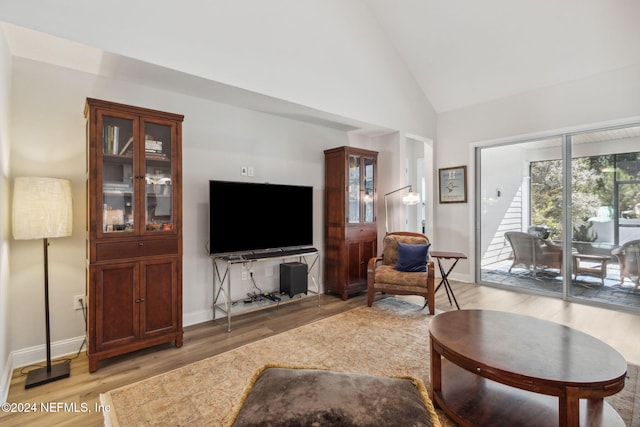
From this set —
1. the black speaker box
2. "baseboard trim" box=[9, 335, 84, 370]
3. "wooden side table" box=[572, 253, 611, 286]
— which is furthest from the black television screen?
"wooden side table" box=[572, 253, 611, 286]

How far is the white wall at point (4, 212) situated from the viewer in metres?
2.10

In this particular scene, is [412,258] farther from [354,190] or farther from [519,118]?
[519,118]

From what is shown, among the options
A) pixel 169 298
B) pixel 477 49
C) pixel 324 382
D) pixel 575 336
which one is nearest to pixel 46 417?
pixel 169 298

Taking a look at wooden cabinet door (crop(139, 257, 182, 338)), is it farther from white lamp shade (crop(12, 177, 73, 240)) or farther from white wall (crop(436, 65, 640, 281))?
white wall (crop(436, 65, 640, 281))

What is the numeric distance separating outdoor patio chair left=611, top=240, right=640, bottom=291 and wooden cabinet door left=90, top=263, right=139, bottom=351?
5418 millimetres

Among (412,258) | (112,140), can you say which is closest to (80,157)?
(112,140)

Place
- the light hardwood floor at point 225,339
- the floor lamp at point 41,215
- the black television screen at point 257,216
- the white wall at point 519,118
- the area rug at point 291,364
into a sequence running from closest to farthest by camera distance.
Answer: the area rug at point 291,364
the light hardwood floor at point 225,339
the floor lamp at point 41,215
the black television screen at point 257,216
the white wall at point 519,118

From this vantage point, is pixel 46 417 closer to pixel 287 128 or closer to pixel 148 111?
pixel 148 111

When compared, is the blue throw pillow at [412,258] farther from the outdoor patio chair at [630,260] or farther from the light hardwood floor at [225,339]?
the outdoor patio chair at [630,260]

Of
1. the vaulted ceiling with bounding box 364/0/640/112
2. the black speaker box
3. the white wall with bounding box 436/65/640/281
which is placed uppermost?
the vaulted ceiling with bounding box 364/0/640/112

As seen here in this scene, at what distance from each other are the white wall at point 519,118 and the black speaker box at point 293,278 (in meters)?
2.88

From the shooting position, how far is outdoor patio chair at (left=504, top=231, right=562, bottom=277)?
441 centimetres

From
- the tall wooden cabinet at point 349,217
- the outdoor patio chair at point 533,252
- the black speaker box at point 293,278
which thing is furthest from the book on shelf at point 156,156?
the outdoor patio chair at point 533,252

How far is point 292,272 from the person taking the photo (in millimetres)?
3770
